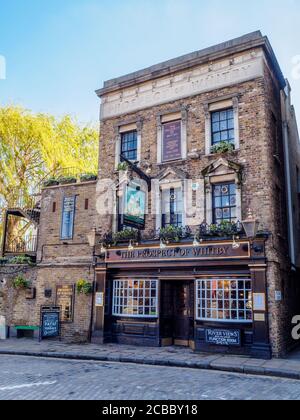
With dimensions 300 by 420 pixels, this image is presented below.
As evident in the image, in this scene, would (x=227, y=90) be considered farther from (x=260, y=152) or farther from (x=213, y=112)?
(x=260, y=152)

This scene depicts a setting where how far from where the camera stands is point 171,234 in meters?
12.9

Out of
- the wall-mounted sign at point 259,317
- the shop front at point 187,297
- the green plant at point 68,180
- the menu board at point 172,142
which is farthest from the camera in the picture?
the green plant at point 68,180

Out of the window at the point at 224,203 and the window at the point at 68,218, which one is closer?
the window at the point at 224,203

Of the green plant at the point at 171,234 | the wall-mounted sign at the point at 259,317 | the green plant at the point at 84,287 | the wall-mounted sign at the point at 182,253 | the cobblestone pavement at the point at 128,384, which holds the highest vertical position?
the green plant at the point at 171,234

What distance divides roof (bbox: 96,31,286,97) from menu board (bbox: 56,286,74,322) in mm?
8467

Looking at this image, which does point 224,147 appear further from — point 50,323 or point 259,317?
point 50,323

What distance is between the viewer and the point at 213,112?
1371 centimetres

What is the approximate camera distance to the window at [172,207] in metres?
13.6

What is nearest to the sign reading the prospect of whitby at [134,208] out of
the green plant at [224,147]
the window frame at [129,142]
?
the window frame at [129,142]

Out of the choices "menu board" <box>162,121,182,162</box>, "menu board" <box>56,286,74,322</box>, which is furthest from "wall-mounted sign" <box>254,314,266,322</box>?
"menu board" <box>56,286,74,322</box>

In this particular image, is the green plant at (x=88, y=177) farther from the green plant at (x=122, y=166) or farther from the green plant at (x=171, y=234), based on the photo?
the green plant at (x=171, y=234)

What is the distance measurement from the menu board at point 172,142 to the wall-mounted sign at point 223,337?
632 centimetres

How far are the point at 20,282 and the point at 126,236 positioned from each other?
5424 millimetres

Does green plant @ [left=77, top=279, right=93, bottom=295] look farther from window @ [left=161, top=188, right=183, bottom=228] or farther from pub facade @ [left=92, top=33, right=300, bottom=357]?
window @ [left=161, top=188, right=183, bottom=228]
